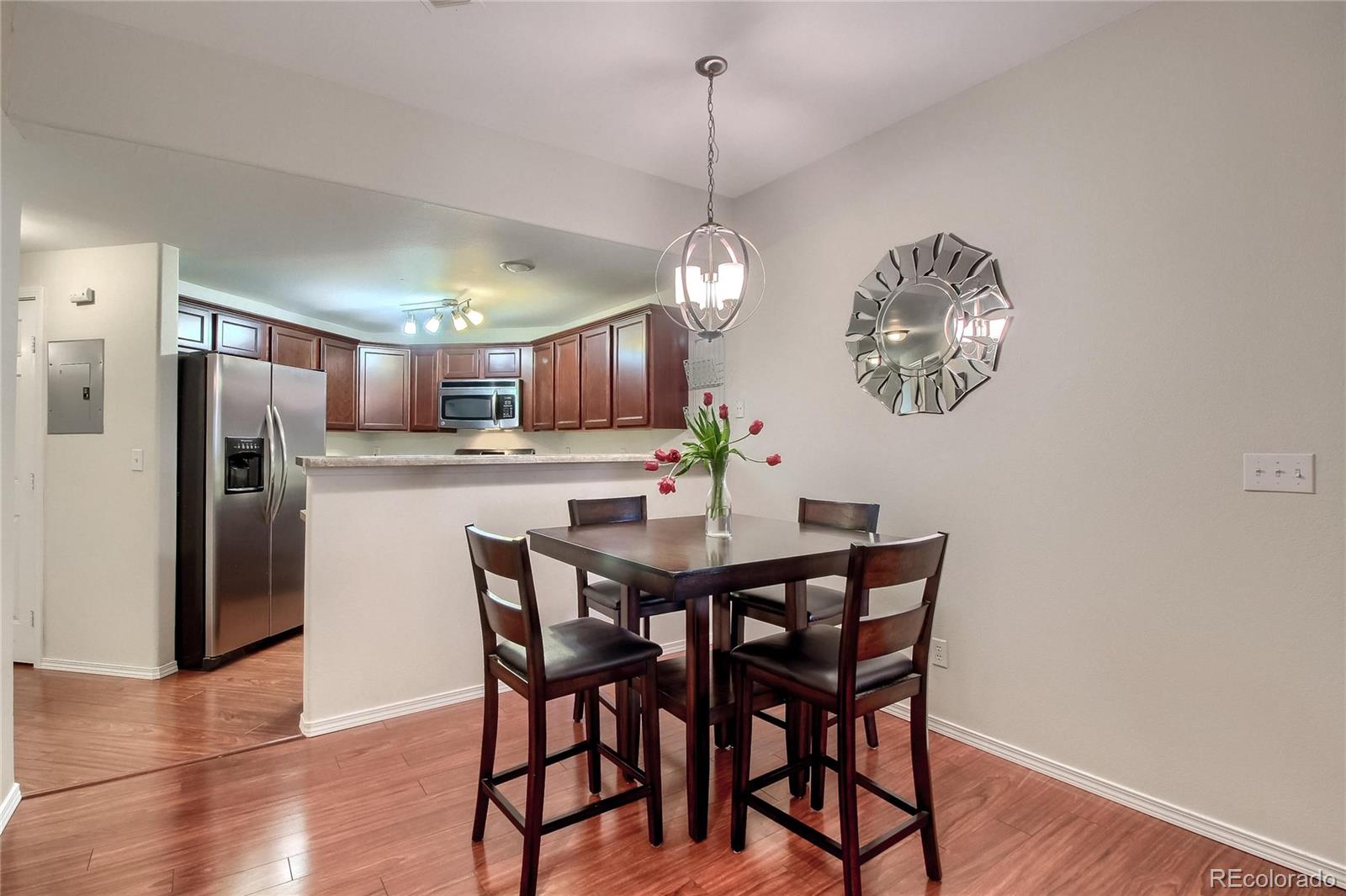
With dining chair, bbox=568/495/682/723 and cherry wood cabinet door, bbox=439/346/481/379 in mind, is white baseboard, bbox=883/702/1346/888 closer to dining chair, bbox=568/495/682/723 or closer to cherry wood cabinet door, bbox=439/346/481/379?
dining chair, bbox=568/495/682/723

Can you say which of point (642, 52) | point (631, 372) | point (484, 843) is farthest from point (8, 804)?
point (631, 372)

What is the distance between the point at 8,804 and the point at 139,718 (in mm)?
792

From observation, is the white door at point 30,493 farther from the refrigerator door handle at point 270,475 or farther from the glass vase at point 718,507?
the glass vase at point 718,507

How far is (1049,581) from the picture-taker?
2301 mm

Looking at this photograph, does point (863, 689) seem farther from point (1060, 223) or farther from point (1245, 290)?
point (1060, 223)

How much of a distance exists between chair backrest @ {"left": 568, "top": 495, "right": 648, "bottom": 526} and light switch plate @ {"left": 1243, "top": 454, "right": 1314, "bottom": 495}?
2.07 meters

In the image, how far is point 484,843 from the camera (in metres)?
1.85

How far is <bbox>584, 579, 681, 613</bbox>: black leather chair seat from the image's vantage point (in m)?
2.46

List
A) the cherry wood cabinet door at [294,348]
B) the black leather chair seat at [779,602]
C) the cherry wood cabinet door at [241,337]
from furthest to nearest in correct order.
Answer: the cherry wood cabinet door at [294,348] → the cherry wood cabinet door at [241,337] → the black leather chair seat at [779,602]

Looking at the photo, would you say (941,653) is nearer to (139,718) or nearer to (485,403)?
(139,718)

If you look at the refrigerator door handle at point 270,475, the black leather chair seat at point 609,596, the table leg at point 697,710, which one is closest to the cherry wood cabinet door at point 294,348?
the refrigerator door handle at point 270,475

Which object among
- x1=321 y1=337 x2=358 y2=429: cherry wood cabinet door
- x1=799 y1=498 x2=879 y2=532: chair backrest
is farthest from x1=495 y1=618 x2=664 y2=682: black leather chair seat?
x1=321 y1=337 x2=358 y2=429: cherry wood cabinet door

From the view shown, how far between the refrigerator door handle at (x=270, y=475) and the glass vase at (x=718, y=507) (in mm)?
2800

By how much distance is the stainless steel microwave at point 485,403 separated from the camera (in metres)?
5.56
